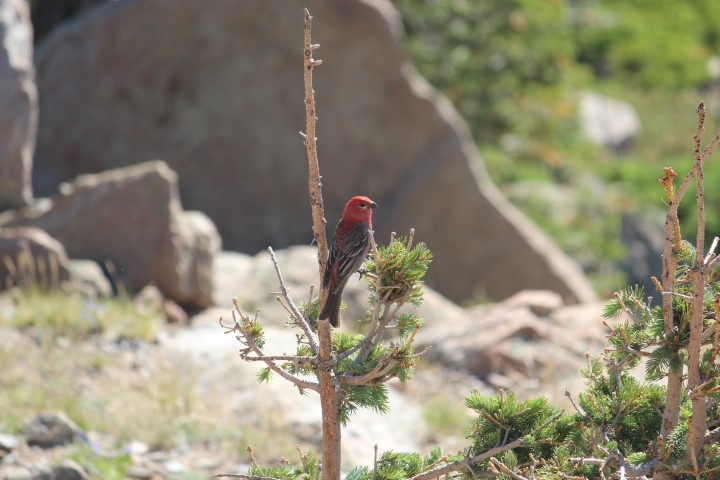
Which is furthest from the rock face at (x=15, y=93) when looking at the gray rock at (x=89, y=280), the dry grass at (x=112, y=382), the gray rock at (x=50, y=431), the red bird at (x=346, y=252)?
the red bird at (x=346, y=252)

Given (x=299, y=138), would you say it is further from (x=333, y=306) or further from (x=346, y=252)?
(x=333, y=306)

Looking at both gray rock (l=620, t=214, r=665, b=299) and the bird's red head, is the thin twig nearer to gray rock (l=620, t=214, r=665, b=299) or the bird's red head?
the bird's red head

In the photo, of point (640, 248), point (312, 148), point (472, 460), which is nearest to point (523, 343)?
point (472, 460)

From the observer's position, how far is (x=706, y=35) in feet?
71.0

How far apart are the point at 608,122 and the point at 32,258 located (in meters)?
12.2

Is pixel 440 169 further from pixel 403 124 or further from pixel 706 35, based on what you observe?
pixel 706 35

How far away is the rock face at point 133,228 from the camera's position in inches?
307

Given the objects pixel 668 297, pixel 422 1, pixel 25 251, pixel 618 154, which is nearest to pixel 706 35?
pixel 618 154

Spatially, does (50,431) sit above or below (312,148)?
below

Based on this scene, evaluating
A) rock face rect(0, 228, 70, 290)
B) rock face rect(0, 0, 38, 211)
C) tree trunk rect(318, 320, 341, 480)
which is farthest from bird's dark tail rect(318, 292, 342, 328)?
rock face rect(0, 0, 38, 211)

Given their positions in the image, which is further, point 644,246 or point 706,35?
point 706,35

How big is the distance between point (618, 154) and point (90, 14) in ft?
34.2

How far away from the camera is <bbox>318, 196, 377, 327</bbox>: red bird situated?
9.98 feet

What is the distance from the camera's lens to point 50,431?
203 inches
